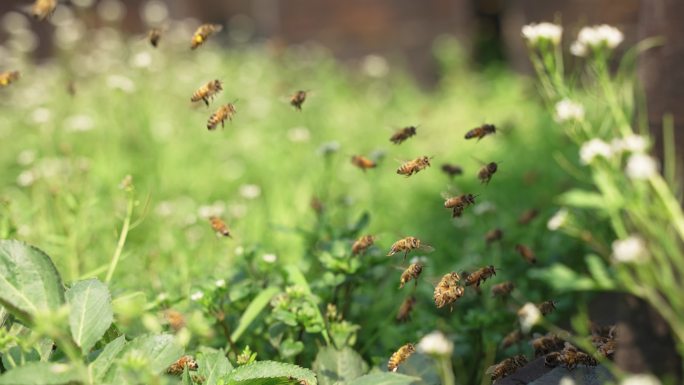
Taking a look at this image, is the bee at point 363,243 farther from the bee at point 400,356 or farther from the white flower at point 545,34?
the white flower at point 545,34

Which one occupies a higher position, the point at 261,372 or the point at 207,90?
the point at 207,90

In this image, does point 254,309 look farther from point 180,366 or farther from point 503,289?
point 503,289

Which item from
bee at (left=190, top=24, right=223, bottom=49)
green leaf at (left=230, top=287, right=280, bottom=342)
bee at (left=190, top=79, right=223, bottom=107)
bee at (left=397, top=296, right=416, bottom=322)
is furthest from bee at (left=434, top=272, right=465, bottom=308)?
bee at (left=190, top=24, right=223, bottom=49)

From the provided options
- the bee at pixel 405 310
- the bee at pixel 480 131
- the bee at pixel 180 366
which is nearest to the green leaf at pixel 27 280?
the bee at pixel 180 366

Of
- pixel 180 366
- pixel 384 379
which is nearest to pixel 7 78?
pixel 180 366

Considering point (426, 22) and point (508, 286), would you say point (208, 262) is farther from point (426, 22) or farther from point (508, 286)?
point (426, 22)

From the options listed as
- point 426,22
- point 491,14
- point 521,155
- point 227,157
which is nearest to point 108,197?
point 227,157

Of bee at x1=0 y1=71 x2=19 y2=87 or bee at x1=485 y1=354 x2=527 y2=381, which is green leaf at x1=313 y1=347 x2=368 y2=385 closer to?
bee at x1=485 y1=354 x2=527 y2=381
